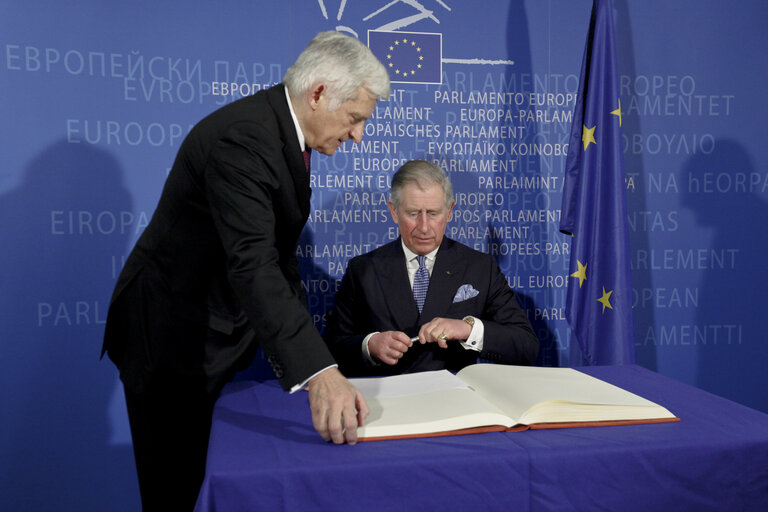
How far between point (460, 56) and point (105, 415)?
2.19 metres

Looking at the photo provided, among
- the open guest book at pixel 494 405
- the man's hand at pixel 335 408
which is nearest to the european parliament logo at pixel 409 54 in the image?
the open guest book at pixel 494 405

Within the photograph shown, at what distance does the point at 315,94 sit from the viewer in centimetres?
144

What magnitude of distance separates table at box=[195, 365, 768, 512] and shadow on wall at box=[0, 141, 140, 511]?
5.24 ft

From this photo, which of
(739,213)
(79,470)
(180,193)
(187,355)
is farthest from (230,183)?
(739,213)

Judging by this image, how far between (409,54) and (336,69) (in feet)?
4.54

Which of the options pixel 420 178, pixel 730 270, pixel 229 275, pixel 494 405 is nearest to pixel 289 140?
pixel 229 275

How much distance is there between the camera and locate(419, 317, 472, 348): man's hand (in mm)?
1711

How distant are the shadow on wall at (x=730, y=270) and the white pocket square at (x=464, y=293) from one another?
1411mm

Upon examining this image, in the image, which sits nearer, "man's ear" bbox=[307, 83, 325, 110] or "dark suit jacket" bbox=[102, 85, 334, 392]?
"dark suit jacket" bbox=[102, 85, 334, 392]

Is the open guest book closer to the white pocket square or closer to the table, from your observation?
the table

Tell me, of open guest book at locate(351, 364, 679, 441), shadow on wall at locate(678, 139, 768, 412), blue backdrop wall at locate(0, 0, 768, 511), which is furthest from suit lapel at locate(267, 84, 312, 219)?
shadow on wall at locate(678, 139, 768, 412)

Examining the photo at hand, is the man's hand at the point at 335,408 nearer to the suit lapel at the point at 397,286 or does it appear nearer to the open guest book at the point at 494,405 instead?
the open guest book at the point at 494,405

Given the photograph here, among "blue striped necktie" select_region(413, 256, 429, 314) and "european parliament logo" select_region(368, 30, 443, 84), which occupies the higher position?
"european parliament logo" select_region(368, 30, 443, 84)

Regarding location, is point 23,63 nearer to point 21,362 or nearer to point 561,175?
point 21,362
